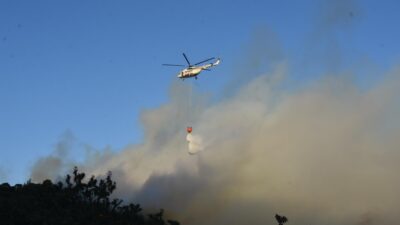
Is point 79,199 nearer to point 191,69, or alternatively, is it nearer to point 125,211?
point 125,211

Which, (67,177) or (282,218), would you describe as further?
(67,177)

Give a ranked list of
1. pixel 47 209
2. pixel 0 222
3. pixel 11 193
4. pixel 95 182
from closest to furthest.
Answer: pixel 0 222, pixel 95 182, pixel 47 209, pixel 11 193

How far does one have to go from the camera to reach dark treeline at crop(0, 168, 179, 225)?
136 m

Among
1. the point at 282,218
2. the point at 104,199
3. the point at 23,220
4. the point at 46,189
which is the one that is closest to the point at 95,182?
the point at 104,199

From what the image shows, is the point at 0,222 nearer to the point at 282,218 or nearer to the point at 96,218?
the point at 96,218

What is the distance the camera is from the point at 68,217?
141875mm

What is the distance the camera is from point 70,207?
500ft

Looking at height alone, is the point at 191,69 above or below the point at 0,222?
above

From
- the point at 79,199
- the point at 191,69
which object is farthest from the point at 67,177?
the point at 191,69

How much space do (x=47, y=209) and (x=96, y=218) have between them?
1297cm

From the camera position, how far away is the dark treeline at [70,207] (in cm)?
13638

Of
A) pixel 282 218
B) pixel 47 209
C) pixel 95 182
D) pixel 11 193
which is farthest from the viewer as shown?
pixel 11 193

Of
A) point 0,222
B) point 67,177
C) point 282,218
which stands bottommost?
point 282,218

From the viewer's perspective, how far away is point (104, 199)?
146 metres
